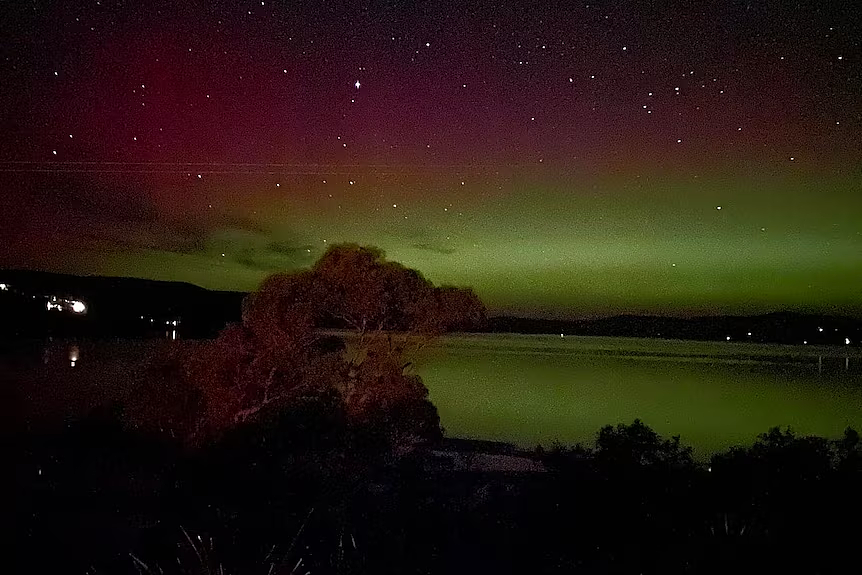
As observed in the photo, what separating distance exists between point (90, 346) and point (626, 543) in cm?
5593

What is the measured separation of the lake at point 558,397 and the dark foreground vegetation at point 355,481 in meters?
1.45

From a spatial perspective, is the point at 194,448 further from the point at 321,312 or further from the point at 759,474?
the point at 759,474

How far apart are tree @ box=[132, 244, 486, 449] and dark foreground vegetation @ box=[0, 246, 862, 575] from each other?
3 cm

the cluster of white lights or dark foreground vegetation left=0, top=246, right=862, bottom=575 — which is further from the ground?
the cluster of white lights

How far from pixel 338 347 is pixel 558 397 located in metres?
31.9

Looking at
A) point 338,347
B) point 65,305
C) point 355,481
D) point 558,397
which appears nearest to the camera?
point 355,481

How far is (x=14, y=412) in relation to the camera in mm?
20453

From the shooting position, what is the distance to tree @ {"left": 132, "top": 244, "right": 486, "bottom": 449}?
12719 millimetres

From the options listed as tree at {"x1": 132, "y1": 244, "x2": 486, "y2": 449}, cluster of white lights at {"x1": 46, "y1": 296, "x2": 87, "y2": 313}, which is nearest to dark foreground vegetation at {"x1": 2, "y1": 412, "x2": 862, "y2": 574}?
tree at {"x1": 132, "y1": 244, "x2": 486, "y2": 449}

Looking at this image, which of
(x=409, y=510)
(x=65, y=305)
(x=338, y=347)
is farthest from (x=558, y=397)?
(x=65, y=305)

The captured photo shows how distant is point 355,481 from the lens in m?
11.2

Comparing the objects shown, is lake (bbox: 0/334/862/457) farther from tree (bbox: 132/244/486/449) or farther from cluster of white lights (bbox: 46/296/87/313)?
cluster of white lights (bbox: 46/296/87/313)

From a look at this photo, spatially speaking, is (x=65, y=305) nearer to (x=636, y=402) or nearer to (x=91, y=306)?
(x=91, y=306)

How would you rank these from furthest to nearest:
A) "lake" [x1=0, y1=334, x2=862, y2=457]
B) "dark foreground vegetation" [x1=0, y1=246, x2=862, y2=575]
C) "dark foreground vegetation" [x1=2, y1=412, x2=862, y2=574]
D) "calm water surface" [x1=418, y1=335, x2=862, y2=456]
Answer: "calm water surface" [x1=418, y1=335, x2=862, y2=456] → "lake" [x1=0, y1=334, x2=862, y2=457] → "dark foreground vegetation" [x1=0, y1=246, x2=862, y2=575] → "dark foreground vegetation" [x1=2, y1=412, x2=862, y2=574]
